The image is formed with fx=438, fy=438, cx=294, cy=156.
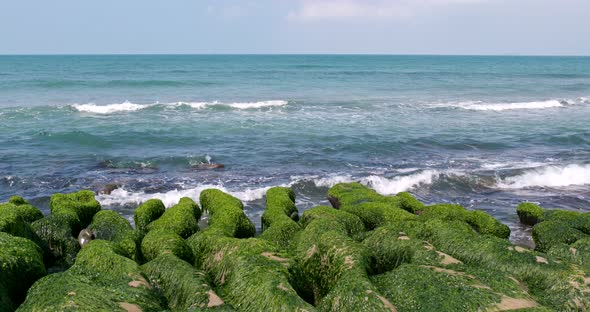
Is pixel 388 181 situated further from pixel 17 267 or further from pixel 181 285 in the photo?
pixel 17 267

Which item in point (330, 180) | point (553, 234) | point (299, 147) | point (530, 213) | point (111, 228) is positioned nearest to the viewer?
point (553, 234)

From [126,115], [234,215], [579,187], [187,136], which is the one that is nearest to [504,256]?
[234,215]

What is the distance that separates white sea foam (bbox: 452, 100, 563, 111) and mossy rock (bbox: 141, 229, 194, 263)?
115ft

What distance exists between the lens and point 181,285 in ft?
22.7

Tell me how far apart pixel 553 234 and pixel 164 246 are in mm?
8855

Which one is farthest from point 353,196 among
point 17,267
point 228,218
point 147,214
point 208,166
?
point 208,166

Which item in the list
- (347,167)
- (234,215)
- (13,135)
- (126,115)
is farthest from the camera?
(126,115)

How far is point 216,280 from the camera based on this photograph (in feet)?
25.1

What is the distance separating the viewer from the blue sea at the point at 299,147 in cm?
1700

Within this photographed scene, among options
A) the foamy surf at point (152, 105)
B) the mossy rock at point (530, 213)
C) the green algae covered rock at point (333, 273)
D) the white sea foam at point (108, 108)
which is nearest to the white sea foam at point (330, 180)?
the mossy rock at point (530, 213)

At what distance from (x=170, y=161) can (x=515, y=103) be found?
1361 inches

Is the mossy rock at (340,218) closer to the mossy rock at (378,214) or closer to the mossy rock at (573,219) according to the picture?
the mossy rock at (378,214)

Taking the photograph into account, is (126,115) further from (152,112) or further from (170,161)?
(170,161)

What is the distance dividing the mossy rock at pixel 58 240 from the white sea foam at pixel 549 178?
50.3ft
